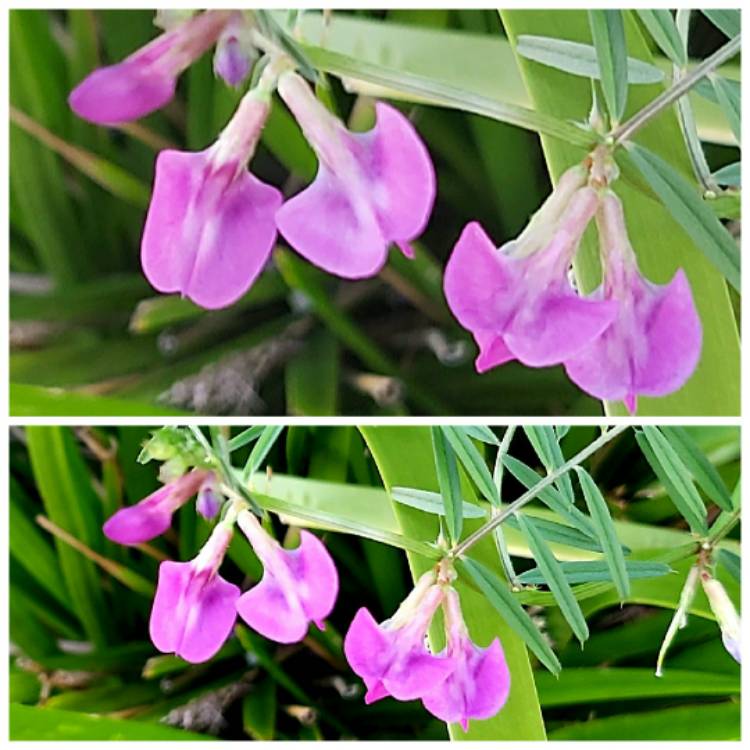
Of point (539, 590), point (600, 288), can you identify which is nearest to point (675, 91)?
point (600, 288)

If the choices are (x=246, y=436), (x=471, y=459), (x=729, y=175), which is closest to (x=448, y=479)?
(x=471, y=459)

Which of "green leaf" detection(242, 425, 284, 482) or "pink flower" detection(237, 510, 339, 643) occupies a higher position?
"green leaf" detection(242, 425, 284, 482)

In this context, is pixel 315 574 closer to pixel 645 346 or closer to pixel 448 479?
pixel 448 479

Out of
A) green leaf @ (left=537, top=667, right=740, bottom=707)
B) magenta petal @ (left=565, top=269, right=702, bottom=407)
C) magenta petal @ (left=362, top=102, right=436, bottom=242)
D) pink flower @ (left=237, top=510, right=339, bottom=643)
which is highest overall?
magenta petal @ (left=362, top=102, right=436, bottom=242)

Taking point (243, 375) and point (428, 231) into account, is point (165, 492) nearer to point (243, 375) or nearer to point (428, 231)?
point (243, 375)

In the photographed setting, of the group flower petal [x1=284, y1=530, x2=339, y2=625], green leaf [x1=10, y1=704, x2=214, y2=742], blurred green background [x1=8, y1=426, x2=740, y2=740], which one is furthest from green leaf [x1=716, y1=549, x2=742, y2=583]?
green leaf [x1=10, y1=704, x2=214, y2=742]

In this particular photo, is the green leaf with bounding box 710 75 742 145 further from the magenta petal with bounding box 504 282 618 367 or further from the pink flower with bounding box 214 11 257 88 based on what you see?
the pink flower with bounding box 214 11 257 88
